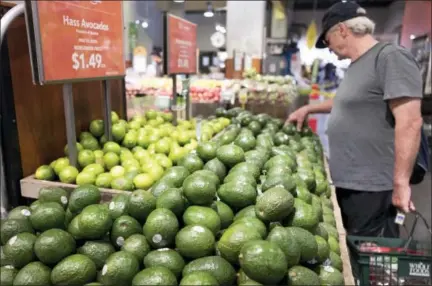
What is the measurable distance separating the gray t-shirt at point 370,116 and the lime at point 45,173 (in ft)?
6.40

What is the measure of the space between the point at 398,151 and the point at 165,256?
Result: 1.84 metres

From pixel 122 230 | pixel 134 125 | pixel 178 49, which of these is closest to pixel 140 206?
pixel 122 230

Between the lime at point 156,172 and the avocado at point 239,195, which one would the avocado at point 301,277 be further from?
the lime at point 156,172

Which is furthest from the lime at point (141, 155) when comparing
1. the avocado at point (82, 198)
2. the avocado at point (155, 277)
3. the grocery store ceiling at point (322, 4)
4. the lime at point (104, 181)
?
the grocery store ceiling at point (322, 4)

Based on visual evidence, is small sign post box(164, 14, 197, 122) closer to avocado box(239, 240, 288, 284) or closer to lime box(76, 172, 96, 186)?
lime box(76, 172, 96, 186)

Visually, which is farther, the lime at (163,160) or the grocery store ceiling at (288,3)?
the grocery store ceiling at (288,3)

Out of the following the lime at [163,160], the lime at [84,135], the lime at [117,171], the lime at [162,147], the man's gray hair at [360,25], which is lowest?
the lime at [117,171]

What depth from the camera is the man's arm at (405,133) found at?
92.6 inches

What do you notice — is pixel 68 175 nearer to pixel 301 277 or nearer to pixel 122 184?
pixel 122 184

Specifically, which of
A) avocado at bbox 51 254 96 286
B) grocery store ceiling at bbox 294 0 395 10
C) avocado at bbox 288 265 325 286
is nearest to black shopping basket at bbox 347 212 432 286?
avocado at bbox 288 265 325 286

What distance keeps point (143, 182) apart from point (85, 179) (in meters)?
0.33

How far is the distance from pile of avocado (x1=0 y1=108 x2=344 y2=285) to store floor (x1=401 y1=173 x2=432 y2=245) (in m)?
3.28

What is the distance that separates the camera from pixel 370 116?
2.56 m

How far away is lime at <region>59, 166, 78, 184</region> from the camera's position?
1991 millimetres
